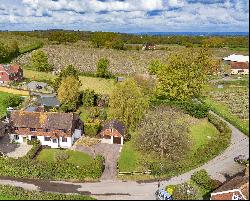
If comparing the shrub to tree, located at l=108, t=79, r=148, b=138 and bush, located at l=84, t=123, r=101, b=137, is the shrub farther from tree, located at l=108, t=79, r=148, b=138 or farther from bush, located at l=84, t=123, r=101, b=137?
tree, located at l=108, t=79, r=148, b=138

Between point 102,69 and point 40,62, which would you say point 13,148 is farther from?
point 40,62

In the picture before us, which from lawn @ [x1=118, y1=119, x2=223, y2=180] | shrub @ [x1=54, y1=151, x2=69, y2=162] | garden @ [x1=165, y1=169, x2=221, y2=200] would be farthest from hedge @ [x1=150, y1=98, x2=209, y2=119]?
shrub @ [x1=54, y1=151, x2=69, y2=162]

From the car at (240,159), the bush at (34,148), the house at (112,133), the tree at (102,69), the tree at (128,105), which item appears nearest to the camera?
the car at (240,159)

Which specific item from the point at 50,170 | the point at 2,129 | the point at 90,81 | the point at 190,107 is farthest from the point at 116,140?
the point at 90,81

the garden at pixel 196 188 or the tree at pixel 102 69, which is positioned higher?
the tree at pixel 102 69

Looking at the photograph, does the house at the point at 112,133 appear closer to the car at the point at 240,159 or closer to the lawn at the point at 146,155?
the lawn at the point at 146,155

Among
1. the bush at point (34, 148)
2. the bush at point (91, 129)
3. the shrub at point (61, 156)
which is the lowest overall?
the shrub at point (61, 156)

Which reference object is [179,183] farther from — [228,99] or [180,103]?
[228,99]

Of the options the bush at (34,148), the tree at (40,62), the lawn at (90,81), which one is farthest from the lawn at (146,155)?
the tree at (40,62)
